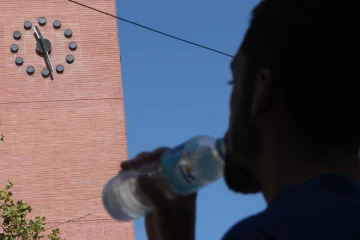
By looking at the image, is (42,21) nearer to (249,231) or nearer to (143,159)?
(143,159)

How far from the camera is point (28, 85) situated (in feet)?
64.6

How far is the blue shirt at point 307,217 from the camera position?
4.76ft

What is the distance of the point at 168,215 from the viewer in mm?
1843

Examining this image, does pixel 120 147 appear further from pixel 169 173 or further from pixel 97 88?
pixel 169 173

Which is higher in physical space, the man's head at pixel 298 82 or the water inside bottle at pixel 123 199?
the man's head at pixel 298 82

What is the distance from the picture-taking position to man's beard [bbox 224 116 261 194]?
1708 millimetres

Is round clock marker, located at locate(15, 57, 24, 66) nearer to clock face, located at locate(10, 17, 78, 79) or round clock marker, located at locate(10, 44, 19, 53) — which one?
clock face, located at locate(10, 17, 78, 79)

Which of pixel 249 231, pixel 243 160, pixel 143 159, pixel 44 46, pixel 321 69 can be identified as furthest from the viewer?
pixel 44 46

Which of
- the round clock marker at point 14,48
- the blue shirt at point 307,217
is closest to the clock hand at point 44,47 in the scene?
the round clock marker at point 14,48

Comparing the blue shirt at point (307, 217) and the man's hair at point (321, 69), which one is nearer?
the blue shirt at point (307, 217)

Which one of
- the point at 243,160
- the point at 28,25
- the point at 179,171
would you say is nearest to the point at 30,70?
the point at 28,25

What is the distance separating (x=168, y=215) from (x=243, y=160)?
22 centimetres

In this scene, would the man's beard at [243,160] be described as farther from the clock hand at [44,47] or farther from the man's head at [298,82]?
the clock hand at [44,47]

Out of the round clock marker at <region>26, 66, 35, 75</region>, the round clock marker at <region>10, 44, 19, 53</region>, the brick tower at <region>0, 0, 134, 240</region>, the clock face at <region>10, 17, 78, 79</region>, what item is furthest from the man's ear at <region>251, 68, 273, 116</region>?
the round clock marker at <region>10, 44, 19, 53</region>
